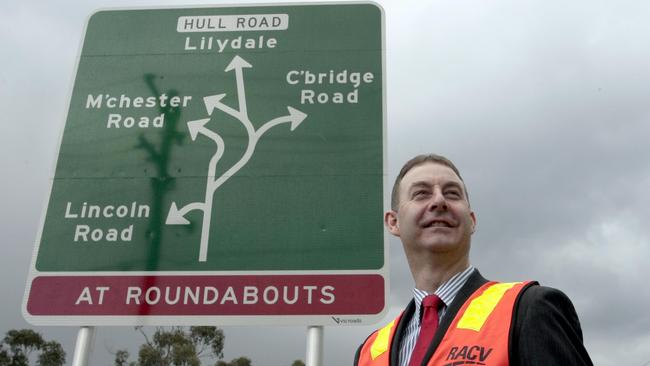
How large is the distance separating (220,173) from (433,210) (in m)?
1.62

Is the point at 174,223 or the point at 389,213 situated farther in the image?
the point at 174,223

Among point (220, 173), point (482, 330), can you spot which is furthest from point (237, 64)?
point (482, 330)

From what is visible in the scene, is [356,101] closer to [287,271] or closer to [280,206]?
[280,206]

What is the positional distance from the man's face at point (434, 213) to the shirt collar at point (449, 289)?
6cm

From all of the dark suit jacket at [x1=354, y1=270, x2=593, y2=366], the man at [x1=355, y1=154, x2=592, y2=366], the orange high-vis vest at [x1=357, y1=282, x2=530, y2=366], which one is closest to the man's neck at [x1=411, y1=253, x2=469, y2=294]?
the man at [x1=355, y1=154, x2=592, y2=366]

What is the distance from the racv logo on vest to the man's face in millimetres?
360

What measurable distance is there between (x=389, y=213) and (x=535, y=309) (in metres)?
→ 0.71

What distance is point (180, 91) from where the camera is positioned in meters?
3.24

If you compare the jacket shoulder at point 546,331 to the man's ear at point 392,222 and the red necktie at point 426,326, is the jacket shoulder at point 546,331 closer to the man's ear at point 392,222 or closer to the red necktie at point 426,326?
the red necktie at point 426,326

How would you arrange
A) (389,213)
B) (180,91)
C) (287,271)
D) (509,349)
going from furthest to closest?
(180,91), (287,271), (389,213), (509,349)

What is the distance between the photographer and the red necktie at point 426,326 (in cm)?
143

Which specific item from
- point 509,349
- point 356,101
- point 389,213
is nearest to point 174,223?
point 356,101

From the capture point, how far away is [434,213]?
5.30 ft

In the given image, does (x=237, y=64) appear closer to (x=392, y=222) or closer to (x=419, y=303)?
(x=392, y=222)
